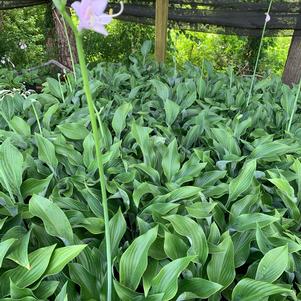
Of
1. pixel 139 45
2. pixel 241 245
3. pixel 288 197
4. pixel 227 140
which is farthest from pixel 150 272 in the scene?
pixel 139 45

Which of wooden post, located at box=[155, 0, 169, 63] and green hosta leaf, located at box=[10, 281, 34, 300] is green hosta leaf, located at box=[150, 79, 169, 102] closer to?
wooden post, located at box=[155, 0, 169, 63]

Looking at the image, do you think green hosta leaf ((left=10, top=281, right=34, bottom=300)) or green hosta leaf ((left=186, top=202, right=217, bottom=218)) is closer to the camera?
green hosta leaf ((left=10, top=281, right=34, bottom=300))

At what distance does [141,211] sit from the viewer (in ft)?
4.52

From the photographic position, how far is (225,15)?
3.97 meters

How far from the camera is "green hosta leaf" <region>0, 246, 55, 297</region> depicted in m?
1.02

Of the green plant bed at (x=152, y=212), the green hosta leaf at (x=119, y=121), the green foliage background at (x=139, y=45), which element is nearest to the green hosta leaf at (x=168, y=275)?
the green plant bed at (x=152, y=212)

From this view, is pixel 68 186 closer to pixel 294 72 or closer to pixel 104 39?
pixel 294 72

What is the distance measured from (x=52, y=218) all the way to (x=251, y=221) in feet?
2.03

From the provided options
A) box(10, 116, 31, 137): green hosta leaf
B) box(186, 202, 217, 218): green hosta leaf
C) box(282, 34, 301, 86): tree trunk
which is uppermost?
box(282, 34, 301, 86): tree trunk

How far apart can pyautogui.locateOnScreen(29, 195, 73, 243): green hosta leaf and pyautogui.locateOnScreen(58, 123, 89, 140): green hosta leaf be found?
2.37ft

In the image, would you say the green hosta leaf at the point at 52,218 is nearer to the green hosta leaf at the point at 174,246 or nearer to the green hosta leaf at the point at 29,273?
the green hosta leaf at the point at 29,273

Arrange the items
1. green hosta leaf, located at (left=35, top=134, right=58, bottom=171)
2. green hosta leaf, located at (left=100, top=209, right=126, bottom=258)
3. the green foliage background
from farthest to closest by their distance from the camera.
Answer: the green foliage background, green hosta leaf, located at (left=35, top=134, right=58, bottom=171), green hosta leaf, located at (left=100, top=209, right=126, bottom=258)

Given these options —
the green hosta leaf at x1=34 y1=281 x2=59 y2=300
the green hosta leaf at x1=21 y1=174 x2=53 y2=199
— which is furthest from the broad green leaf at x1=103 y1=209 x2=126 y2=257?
the green hosta leaf at x1=21 y1=174 x2=53 y2=199

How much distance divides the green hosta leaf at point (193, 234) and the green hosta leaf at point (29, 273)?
1.16 ft
